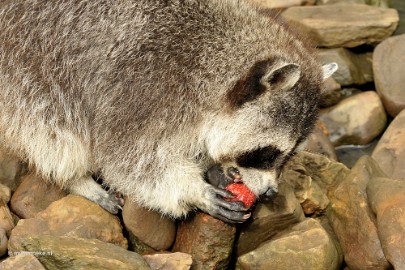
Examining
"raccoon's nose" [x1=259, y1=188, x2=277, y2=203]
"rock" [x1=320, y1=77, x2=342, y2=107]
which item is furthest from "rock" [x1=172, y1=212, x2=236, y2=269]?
"rock" [x1=320, y1=77, x2=342, y2=107]

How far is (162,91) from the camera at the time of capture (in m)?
4.64

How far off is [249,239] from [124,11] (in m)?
1.71

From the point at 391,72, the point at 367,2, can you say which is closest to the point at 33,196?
the point at 391,72

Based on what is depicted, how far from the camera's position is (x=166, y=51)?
467 cm

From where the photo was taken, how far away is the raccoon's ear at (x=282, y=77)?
14.4 ft

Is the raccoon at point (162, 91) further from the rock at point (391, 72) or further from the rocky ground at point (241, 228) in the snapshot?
the rock at point (391, 72)

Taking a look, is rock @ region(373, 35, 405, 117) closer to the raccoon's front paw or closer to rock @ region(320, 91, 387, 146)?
rock @ region(320, 91, 387, 146)

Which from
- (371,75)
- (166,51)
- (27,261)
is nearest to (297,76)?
(166,51)

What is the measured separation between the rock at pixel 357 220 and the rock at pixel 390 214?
0.33ft

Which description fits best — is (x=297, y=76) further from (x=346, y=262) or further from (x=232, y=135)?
(x=346, y=262)

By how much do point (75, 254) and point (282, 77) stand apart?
1.58 m

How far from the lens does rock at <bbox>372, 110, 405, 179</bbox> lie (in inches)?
231

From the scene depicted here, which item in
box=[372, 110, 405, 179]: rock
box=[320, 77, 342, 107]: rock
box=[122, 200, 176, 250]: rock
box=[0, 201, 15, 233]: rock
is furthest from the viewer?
box=[320, 77, 342, 107]: rock

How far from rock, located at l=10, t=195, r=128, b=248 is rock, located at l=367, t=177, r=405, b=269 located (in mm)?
1627
